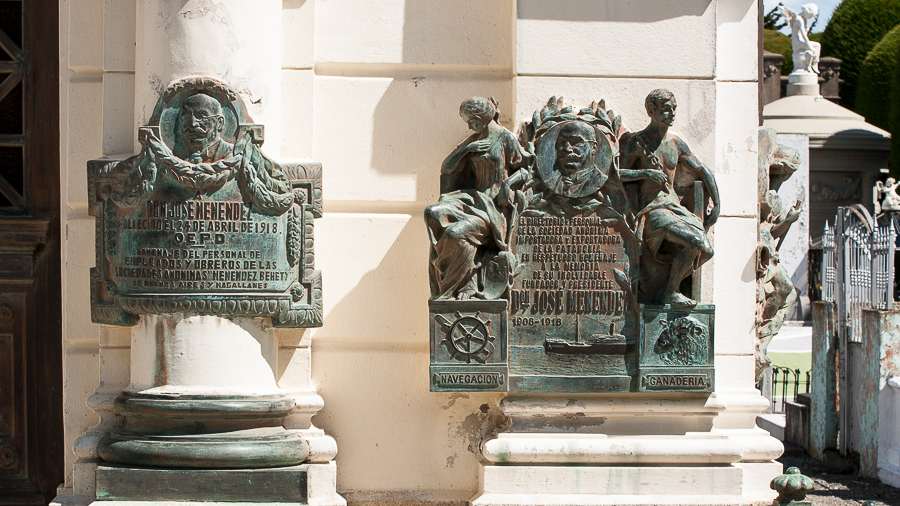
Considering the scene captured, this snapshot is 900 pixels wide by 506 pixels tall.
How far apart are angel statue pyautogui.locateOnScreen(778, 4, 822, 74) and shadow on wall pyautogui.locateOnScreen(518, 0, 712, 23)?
17.5 m

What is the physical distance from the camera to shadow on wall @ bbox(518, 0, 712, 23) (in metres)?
5.20

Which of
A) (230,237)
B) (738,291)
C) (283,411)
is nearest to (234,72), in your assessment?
(230,237)

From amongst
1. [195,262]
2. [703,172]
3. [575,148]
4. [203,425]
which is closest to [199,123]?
[195,262]

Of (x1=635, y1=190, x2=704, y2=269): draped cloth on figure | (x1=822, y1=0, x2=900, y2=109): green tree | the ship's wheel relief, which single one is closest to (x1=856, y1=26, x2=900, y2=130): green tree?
(x1=822, y1=0, x2=900, y2=109): green tree

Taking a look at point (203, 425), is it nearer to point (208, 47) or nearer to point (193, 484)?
point (193, 484)

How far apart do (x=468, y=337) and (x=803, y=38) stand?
761 inches

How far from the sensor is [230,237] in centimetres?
488

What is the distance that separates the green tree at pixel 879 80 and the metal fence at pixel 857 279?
606 inches

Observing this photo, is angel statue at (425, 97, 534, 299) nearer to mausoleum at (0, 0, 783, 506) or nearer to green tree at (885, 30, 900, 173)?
mausoleum at (0, 0, 783, 506)

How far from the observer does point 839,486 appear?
9578 millimetres

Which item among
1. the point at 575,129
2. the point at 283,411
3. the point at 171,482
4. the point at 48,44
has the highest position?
the point at 48,44

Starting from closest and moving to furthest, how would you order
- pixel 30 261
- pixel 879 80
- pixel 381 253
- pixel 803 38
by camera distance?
pixel 381 253, pixel 30 261, pixel 803 38, pixel 879 80

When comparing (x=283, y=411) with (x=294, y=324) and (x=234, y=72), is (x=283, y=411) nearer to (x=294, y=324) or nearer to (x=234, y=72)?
(x=294, y=324)

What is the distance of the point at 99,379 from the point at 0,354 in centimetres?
68
